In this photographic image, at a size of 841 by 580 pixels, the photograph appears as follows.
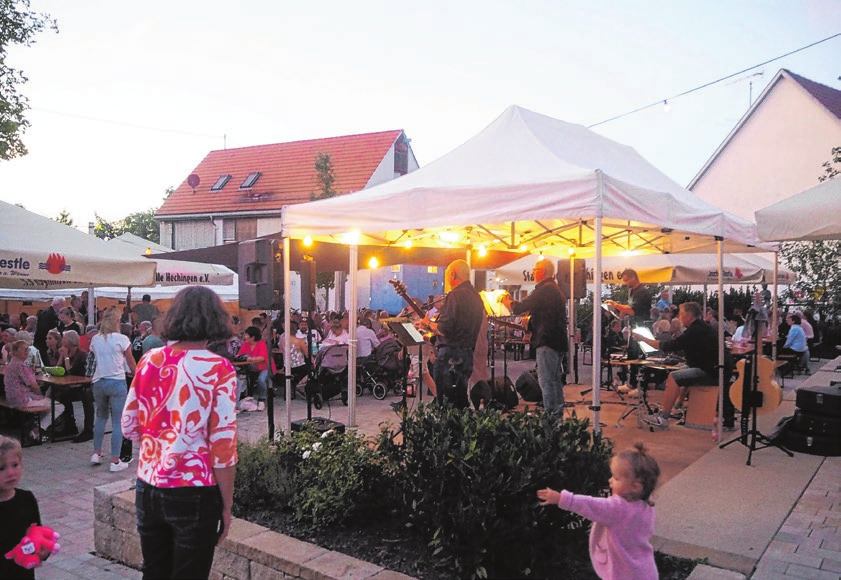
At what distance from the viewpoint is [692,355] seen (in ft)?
24.8

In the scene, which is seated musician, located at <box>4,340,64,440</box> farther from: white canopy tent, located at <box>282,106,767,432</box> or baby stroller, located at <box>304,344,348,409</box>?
baby stroller, located at <box>304,344,348,409</box>

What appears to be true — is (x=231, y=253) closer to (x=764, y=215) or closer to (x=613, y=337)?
(x=613, y=337)

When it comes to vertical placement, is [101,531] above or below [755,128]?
below

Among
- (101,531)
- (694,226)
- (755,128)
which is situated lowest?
(101,531)

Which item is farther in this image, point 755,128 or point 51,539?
point 755,128

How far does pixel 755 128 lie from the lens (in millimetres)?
24766

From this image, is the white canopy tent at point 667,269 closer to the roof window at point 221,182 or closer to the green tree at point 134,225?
the roof window at point 221,182

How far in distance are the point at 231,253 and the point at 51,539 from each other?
33.7ft

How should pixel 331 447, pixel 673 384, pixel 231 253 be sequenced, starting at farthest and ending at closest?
pixel 231 253 < pixel 673 384 < pixel 331 447

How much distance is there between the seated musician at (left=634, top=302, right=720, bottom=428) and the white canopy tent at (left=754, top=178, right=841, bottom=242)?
6.13 feet

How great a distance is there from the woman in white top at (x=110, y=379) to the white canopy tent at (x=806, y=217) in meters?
6.36

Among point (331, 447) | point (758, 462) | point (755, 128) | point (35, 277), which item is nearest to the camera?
point (331, 447)

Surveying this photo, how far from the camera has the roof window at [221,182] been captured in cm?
3153

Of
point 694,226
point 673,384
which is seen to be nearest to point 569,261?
point 673,384
